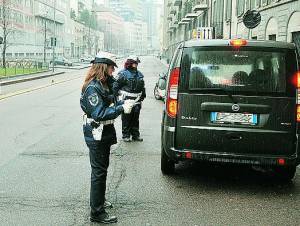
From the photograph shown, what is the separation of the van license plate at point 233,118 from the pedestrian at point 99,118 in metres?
1.47

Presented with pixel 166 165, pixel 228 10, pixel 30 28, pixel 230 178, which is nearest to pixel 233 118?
pixel 230 178

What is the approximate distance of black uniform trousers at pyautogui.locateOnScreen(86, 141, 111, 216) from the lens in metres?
4.72

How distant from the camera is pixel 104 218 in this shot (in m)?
4.73

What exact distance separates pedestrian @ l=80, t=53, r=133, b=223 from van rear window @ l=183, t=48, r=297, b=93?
55.7 inches

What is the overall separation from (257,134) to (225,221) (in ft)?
4.41

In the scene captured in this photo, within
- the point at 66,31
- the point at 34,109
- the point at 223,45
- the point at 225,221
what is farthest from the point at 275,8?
the point at 66,31

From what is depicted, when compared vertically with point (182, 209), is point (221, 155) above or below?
above

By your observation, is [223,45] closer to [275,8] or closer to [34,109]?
[34,109]

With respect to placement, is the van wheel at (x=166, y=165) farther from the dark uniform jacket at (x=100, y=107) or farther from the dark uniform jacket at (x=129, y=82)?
the dark uniform jacket at (x=129, y=82)

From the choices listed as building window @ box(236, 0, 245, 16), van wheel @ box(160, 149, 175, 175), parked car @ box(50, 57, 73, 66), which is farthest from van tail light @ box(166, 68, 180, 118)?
parked car @ box(50, 57, 73, 66)

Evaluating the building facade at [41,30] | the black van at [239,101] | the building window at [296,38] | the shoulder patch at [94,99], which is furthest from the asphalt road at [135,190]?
the building facade at [41,30]

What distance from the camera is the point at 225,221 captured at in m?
4.87

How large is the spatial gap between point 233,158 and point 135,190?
1.25 metres

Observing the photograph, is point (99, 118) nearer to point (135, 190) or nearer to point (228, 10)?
point (135, 190)
